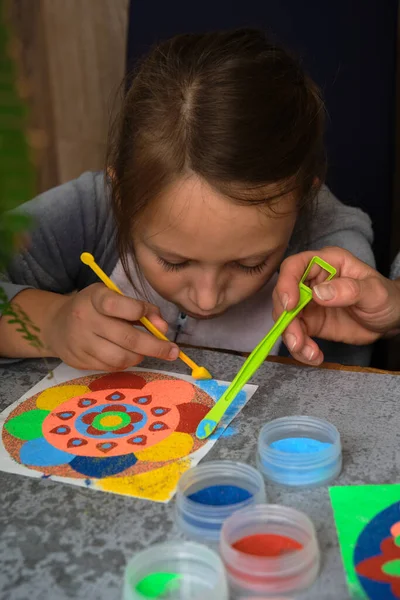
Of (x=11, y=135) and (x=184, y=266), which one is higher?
(x=11, y=135)

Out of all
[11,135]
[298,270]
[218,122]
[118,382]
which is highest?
[11,135]

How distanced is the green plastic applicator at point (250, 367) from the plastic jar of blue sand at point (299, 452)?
2.4 inches

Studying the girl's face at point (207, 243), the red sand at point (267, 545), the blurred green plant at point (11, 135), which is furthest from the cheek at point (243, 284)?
the blurred green plant at point (11, 135)

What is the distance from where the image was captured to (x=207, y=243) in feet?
2.81

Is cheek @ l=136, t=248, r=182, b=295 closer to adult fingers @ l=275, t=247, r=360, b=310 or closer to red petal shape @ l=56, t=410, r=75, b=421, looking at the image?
adult fingers @ l=275, t=247, r=360, b=310

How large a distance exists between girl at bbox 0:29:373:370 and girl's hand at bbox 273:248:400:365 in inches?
1.7

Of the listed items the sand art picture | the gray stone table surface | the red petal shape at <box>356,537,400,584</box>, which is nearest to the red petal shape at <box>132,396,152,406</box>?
the sand art picture

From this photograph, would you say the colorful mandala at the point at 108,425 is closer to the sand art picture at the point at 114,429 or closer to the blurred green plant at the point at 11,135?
the sand art picture at the point at 114,429

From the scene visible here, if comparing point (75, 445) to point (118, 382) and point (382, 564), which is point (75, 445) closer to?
point (118, 382)

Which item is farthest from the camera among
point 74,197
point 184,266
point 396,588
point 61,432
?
point 74,197

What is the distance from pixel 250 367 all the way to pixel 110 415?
0.51 ft

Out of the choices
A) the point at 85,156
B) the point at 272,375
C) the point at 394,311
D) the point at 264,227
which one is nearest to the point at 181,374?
the point at 272,375

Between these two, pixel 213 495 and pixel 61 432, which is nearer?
pixel 213 495

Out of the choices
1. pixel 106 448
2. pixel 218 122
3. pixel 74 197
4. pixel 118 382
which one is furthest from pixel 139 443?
pixel 74 197
